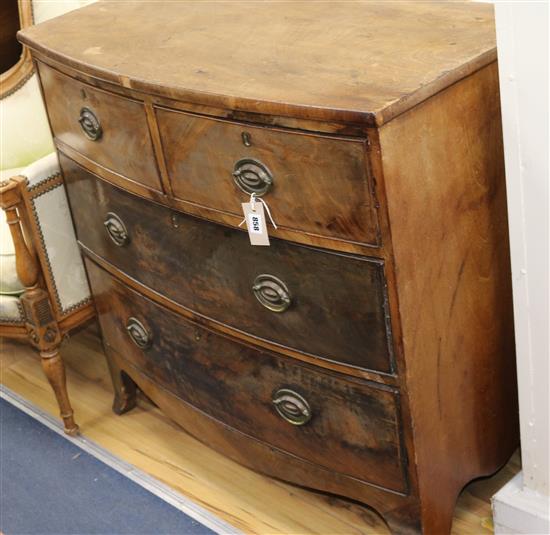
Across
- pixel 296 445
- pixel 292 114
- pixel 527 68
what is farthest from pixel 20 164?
pixel 527 68

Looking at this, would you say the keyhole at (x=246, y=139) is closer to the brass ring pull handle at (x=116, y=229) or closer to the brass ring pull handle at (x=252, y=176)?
the brass ring pull handle at (x=252, y=176)

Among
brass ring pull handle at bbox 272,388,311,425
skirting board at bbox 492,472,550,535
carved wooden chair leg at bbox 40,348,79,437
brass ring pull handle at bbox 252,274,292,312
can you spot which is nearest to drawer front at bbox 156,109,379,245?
brass ring pull handle at bbox 252,274,292,312

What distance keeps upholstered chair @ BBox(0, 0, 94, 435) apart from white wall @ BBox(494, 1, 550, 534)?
1.05 metres

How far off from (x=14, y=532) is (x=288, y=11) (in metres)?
1.23

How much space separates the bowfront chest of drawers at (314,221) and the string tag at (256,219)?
22 mm

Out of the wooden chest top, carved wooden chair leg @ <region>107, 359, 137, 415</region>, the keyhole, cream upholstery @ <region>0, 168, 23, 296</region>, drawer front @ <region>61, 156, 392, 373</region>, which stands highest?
the wooden chest top

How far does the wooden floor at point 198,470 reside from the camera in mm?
2006

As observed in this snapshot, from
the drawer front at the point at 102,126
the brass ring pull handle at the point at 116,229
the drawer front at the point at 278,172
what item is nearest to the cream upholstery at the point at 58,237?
the drawer front at the point at 102,126

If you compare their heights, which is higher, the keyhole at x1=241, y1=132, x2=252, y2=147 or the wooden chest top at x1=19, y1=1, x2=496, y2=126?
the wooden chest top at x1=19, y1=1, x2=496, y2=126

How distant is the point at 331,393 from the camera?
1692 mm

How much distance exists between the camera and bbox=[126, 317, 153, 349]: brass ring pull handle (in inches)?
81.7

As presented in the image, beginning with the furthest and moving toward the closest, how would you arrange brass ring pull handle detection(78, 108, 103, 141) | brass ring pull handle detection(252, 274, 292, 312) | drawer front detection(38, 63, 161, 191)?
brass ring pull handle detection(78, 108, 103, 141) → drawer front detection(38, 63, 161, 191) → brass ring pull handle detection(252, 274, 292, 312)

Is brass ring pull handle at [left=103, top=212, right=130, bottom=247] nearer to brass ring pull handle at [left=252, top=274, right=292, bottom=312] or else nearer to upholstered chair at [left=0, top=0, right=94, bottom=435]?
upholstered chair at [left=0, top=0, right=94, bottom=435]

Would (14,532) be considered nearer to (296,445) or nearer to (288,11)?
(296,445)
